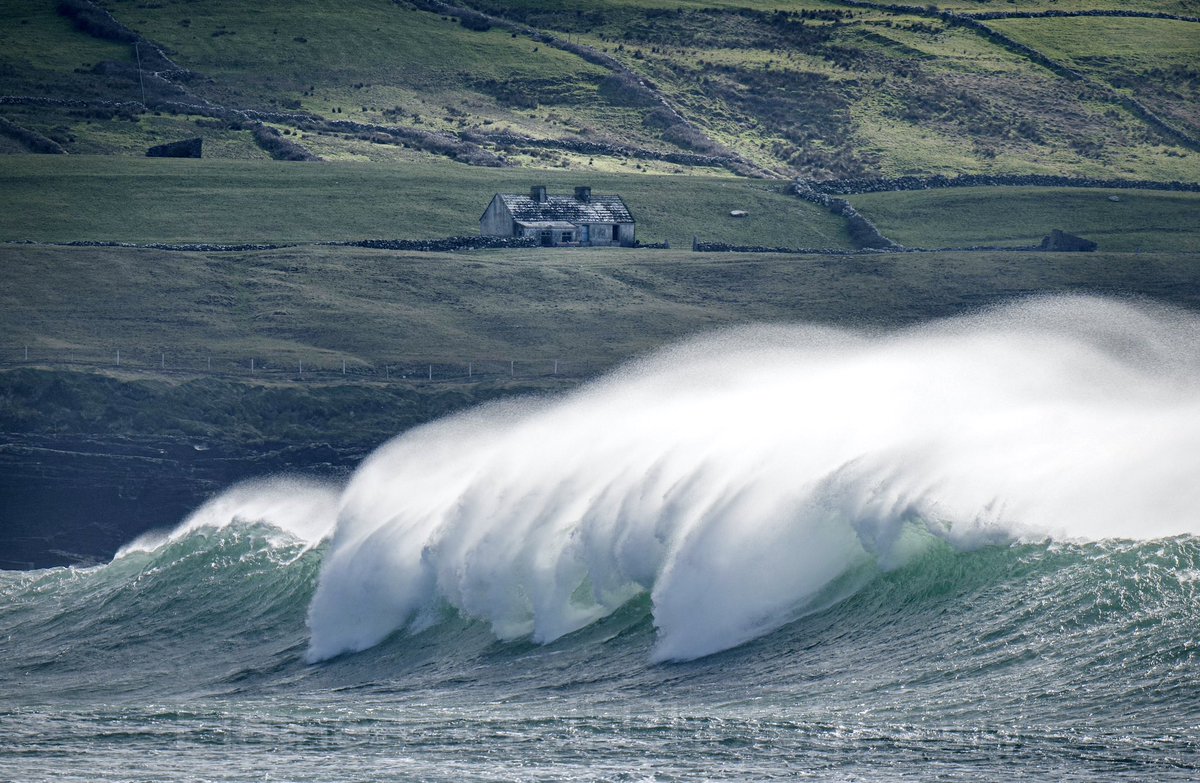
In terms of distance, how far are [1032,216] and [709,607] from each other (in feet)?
200

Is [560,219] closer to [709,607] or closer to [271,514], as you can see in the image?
[271,514]

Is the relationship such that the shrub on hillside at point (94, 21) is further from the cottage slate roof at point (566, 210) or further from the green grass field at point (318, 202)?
the cottage slate roof at point (566, 210)

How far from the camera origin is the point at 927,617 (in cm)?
1903

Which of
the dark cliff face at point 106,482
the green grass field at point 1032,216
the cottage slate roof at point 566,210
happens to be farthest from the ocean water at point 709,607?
the green grass field at point 1032,216

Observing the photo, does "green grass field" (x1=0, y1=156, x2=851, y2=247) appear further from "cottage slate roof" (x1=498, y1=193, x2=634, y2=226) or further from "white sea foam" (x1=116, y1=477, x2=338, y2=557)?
"white sea foam" (x1=116, y1=477, x2=338, y2=557)

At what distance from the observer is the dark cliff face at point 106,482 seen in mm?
37344

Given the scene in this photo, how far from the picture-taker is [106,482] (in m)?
40.1

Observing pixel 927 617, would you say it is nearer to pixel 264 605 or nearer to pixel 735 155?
pixel 264 605

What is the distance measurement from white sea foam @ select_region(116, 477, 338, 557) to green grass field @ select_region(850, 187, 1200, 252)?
41924mm

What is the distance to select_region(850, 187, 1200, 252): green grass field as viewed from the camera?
73.6 m

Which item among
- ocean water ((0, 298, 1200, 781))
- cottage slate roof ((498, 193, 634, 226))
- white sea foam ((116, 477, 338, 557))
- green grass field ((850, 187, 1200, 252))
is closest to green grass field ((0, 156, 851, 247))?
cottage slate roof ((498, 193, 634, 226))

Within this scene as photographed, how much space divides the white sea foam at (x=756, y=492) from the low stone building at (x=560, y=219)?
41.2 meters

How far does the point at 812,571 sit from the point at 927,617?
65.6 inches

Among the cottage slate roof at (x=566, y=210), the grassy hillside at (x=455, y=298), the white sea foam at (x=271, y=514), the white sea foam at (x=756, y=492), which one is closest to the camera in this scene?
the white sea foam at (x=756, y=492)
